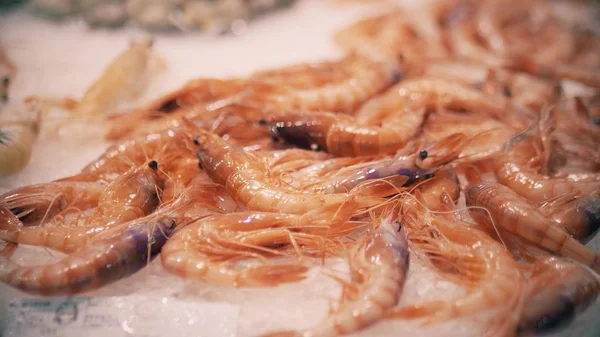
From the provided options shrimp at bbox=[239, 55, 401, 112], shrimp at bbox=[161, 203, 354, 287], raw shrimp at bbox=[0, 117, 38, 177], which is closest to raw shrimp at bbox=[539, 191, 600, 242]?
shrimp at bbox=[161, 203, 354, 287]

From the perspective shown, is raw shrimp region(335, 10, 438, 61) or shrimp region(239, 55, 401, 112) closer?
shrimp region(239, 55, 401, 112)

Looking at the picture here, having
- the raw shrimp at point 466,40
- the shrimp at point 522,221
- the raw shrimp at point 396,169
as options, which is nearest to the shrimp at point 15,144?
the raw shrimp at point 396,169

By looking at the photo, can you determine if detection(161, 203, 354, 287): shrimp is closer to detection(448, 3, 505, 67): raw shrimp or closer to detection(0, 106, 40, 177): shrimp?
detection(0, 106, 40, 177): shrimp

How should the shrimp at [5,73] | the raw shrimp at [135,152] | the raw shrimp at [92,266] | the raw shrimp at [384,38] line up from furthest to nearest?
the raw shrimp at [384,38], the shrimp at [5,73], the raw shrimp at [135,152], the raw shrimp at [92,266]

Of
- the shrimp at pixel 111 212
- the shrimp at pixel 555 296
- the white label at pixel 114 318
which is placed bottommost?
the shrimp at pixel 555 296

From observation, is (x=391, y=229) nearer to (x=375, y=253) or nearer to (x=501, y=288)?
(x=375, y=253)

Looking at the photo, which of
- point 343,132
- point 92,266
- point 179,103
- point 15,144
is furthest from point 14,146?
point 343,132

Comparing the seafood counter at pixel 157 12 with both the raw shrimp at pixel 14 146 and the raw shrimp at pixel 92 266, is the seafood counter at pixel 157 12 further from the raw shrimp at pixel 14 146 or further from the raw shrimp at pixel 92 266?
the raw shrimp at pixel 92 266

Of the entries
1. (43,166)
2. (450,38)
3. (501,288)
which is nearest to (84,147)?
(43,166)
